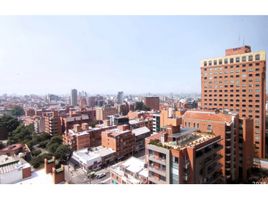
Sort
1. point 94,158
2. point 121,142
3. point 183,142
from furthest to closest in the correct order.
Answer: point 121,142, point 94,158, point 183,142

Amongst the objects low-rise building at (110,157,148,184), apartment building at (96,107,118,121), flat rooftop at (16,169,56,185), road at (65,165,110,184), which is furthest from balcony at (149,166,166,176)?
apartment building at (96,107,118,121)

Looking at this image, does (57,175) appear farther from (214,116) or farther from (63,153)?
(63,153)

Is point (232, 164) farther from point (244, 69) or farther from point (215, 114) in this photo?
point (244, 69)

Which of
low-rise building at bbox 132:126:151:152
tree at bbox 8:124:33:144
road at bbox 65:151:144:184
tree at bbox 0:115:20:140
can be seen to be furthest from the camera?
tree at bbox 0:115:20:140

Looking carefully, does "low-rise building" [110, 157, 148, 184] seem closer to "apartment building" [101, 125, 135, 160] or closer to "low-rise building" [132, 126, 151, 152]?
"apartment building" [101, 125, 135, 160]

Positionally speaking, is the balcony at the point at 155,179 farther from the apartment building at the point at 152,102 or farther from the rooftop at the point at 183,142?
the apartment building at the point at 152,102

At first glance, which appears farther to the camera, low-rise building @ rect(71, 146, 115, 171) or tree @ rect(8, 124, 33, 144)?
tree @ rect(8, 124, 33, 144)

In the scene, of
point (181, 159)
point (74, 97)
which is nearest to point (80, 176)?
point (181, 159)

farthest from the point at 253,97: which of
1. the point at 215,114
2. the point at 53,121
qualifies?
the point at 53,121
